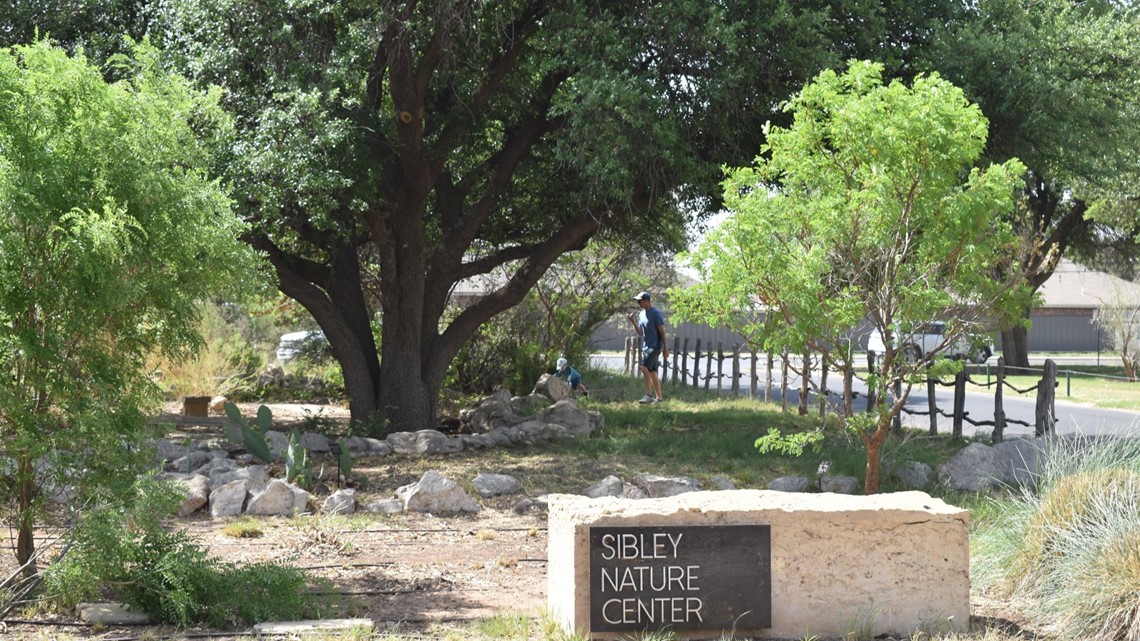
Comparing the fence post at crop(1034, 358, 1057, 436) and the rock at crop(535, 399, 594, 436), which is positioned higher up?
the fence post at crop(1034, 358, 1057, 436)

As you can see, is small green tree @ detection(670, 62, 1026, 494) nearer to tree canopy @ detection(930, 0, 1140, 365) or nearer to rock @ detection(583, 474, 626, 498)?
rock @ detection(583, 474, 626, 498)

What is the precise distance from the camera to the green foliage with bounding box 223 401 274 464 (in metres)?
10.9

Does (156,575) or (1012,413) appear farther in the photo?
(1012,413)

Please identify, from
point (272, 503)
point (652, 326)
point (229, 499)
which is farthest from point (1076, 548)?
point (652, 326)

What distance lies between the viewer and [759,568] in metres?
5.93

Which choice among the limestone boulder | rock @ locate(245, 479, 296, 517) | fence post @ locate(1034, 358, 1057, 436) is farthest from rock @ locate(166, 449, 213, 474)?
fence post @ locate(1034, 358, 1057, 436)

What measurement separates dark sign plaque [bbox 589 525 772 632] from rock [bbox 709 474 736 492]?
4592 mm

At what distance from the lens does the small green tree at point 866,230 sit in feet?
25.8

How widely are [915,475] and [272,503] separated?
589cm

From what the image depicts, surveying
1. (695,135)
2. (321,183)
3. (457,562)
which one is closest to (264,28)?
(321,183)

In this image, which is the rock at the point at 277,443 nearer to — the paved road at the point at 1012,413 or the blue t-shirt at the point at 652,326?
the blue t-shirt at the point at 652,326

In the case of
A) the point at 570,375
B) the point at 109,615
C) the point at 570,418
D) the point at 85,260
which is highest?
the point at 85,260

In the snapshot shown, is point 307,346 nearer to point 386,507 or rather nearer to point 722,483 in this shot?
point 386,507

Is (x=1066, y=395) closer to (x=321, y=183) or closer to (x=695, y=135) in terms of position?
(x=695, y=135)
